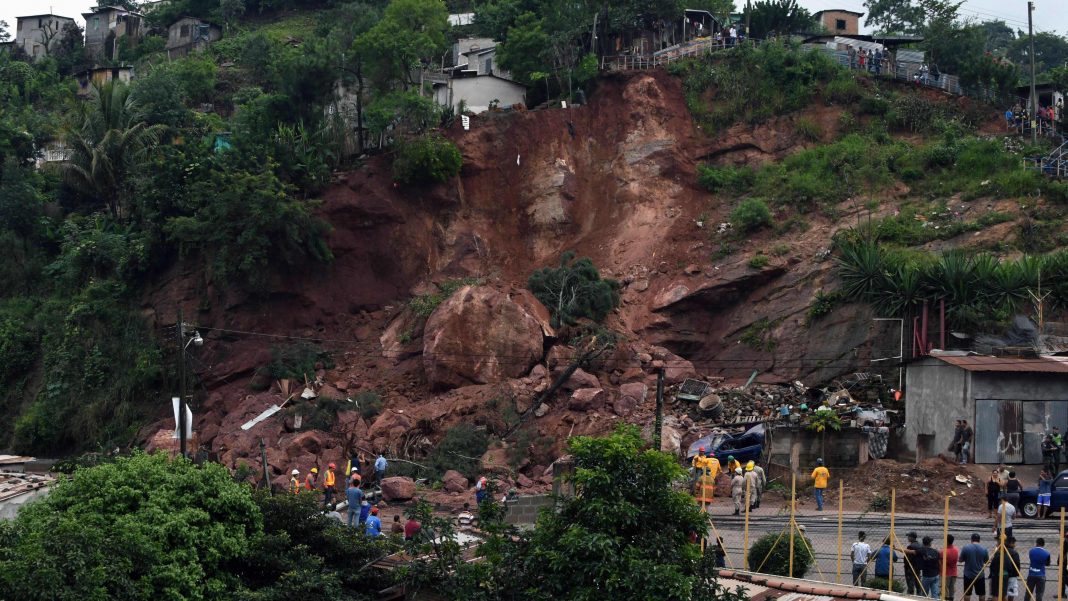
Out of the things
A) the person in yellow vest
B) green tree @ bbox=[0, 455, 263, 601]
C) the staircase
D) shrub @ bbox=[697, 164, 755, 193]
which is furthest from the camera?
shrub @ bbox=[697, 164, 755, 193]

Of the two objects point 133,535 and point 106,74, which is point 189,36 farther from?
point 133,535

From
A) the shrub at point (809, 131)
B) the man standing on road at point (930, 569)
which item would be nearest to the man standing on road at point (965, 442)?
the man standing on road at point (930, 569)

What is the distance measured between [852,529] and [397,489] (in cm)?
1105

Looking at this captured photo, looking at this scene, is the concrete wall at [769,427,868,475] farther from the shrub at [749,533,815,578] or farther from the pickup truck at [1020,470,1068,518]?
the shrub at [749,533,815,578]

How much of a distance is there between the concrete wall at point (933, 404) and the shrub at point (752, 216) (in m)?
10.6

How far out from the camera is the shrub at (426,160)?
43.0 m

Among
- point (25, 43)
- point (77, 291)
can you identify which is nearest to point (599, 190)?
point (77, 291)

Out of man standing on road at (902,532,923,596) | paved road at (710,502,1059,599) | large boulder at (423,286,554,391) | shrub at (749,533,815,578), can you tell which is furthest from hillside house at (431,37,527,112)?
man standing on road at (902,532,923,596)

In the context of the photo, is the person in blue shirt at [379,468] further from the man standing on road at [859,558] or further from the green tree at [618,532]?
the green tree at [618,532]

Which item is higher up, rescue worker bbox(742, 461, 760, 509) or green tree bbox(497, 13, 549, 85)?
green tree bbox(497, 13, 549, 85)

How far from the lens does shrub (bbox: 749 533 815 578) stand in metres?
20.0

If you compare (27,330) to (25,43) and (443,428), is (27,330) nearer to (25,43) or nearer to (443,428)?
(443,428)

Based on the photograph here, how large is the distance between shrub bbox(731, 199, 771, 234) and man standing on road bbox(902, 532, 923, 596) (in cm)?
2295

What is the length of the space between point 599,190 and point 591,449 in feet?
94.8
